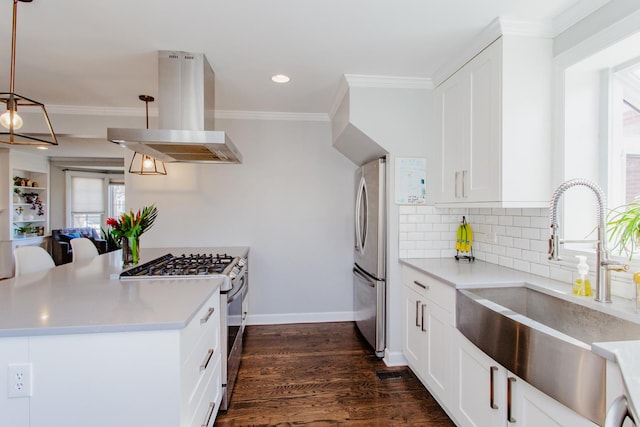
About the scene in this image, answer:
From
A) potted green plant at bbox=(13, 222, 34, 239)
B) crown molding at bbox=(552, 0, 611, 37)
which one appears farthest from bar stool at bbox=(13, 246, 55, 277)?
potted green plant at bbox=(13, 222, 34, 239)

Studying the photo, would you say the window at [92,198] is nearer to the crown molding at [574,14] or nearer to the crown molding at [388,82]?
the crown molding at [388,82]

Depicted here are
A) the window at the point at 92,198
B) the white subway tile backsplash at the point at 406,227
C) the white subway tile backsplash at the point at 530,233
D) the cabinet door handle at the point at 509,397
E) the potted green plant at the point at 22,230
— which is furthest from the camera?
the window at the point at 92,198

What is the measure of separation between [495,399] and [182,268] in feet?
6.56

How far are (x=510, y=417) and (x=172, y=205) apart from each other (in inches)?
138

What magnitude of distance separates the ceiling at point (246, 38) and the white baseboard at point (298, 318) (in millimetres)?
2450

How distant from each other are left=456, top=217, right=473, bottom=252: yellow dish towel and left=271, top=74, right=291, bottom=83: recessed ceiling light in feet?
6.36

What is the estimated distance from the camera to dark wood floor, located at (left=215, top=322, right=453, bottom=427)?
2064 mm

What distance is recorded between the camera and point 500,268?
7.85 ft

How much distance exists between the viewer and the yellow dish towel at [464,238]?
108 inches

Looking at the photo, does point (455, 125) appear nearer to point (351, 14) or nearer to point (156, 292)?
point (351, 14)

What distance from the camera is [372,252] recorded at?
297cm

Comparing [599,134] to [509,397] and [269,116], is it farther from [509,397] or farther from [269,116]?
[269,116]

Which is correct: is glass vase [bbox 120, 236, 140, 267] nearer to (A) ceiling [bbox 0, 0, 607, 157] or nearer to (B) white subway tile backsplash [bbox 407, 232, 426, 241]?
(A) ceiling [bbox 0, 0, 607, 157]

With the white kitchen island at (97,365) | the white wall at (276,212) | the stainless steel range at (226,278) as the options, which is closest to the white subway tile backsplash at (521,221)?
the white wall at (276,212)
